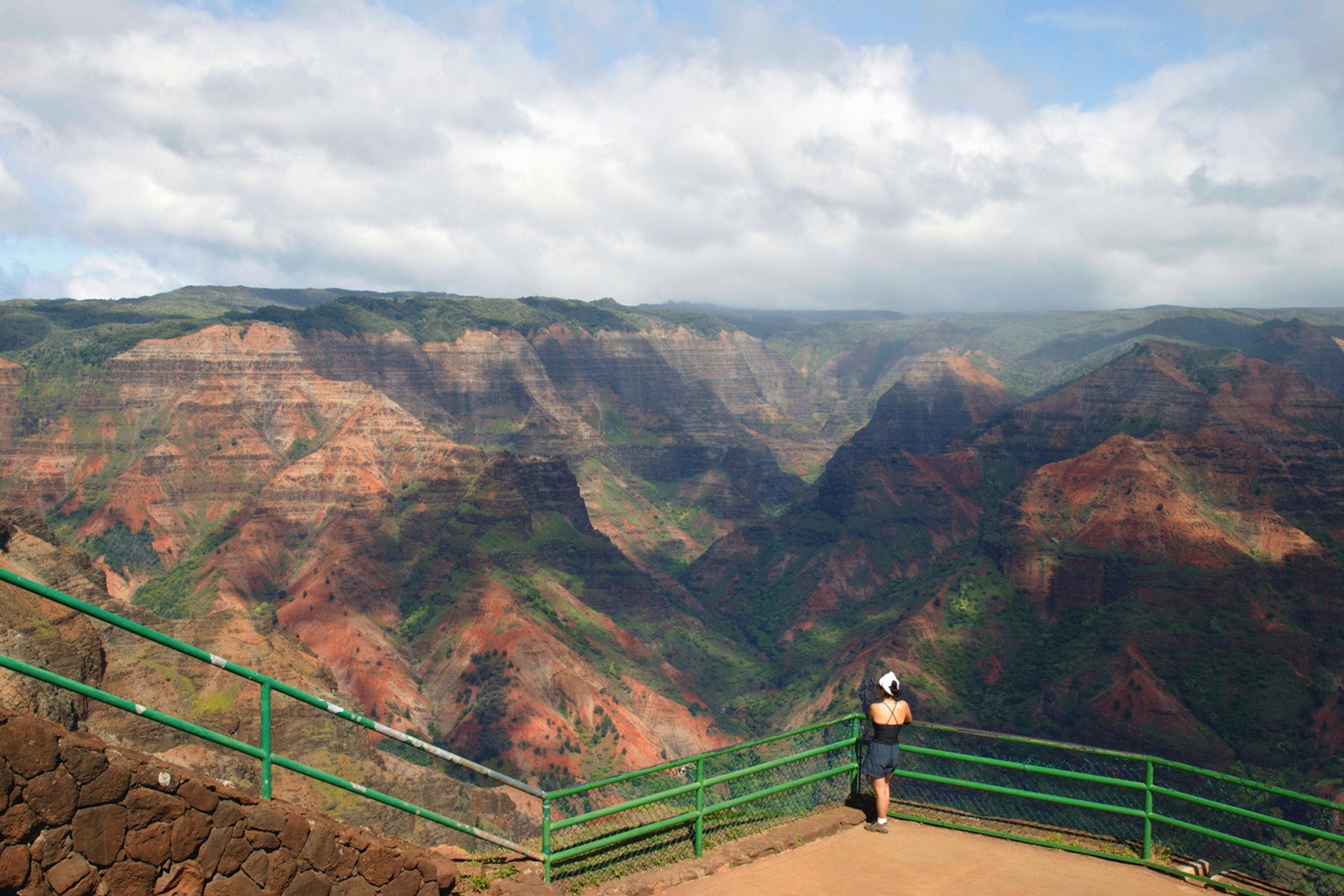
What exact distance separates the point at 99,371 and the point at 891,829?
188757 millimetres

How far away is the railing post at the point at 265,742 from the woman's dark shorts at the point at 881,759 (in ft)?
33.7

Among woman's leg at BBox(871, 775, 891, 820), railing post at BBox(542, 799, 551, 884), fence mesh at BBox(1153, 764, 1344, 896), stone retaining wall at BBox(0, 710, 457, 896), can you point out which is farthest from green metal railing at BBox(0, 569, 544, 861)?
fence mesh at BBox(1153, 764, 1344, 896)

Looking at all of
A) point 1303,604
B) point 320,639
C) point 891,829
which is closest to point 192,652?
point 891,829

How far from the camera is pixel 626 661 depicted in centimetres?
13288

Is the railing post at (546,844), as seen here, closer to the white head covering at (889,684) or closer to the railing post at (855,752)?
the white head covering at (889,684)

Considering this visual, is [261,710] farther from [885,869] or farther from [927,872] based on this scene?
[927,872]

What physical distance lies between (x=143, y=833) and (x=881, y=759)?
475 inches

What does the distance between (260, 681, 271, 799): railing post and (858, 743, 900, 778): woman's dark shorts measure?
10.3 meters

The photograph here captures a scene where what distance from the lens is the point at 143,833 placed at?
10547 millimetres

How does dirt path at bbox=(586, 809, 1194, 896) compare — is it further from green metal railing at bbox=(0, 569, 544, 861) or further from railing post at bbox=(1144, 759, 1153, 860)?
green metal railing at bbox=(0, 569, 544, 861)

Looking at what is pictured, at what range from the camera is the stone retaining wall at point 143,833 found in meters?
9.73

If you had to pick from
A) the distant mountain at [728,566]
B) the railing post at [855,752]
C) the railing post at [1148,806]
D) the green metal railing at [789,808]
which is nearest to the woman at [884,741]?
the green metal railing at [789,808]

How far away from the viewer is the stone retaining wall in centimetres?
973

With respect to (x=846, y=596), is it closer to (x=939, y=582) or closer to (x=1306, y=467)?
(x=939, y=582)
